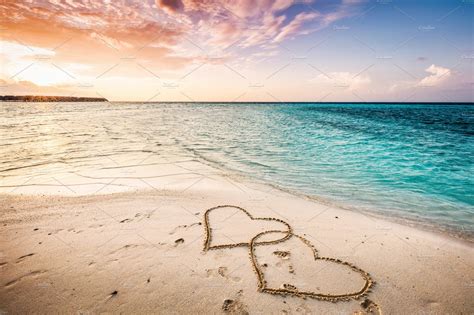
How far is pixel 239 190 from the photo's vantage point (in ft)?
17.7

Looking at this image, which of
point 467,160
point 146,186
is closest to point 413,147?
point 467,160

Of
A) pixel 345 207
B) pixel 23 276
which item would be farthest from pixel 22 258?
pixel 345 207

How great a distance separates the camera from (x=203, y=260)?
2885 mm

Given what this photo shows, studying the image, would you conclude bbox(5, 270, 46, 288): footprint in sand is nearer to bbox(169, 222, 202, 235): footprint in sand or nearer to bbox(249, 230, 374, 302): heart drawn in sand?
bbox(169, 222, 202, 235): footprint in sand

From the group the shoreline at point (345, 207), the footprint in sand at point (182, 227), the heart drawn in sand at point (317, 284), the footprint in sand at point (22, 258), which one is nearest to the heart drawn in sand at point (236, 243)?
the footprint in sand at point (182, 227)

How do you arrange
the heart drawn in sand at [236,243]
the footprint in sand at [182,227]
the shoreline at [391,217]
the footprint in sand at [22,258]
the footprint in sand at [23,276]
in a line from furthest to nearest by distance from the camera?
the shoreline at [391,217] < the footprint in sand at [182,227] < the heart drawn in sand at [236,243] < the footprint in sand at [22,258] < the footprint in sand at [23,276]

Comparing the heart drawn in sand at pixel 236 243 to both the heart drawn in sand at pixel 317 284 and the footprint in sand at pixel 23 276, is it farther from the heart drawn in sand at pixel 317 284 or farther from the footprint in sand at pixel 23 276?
the footprint in sand at pixel 23 276

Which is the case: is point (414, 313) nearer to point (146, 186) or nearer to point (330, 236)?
point (330, 236)

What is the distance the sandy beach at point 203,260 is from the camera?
2322mm

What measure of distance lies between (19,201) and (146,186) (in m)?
2.21

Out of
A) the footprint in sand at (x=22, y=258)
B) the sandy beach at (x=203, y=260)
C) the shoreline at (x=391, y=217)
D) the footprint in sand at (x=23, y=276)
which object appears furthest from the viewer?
the shoreline at (x=391, y=217)

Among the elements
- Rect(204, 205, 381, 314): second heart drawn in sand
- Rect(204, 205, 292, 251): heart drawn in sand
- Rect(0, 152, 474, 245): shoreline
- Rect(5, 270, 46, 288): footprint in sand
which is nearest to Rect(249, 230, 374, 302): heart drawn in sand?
Rect(204, 205, 381, 314): second heart drawn in sand

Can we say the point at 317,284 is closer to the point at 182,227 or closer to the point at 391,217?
the point at 182,227

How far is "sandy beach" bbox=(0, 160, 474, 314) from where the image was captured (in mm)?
2322
